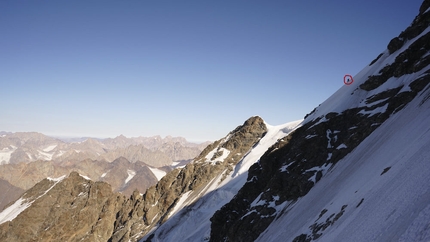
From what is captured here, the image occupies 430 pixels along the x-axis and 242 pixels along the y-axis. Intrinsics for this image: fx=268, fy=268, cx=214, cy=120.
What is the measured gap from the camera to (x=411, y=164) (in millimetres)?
16922

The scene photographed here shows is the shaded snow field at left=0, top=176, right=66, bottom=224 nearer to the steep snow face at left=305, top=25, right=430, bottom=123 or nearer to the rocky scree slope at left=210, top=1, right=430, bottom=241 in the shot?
the rocky scree slope at left=210, top=1, right=430, bottom=241

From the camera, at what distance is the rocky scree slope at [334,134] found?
4094 centimetres

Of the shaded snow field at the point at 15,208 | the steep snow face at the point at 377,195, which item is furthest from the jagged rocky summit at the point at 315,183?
the shaded snow field at the point at 15,208

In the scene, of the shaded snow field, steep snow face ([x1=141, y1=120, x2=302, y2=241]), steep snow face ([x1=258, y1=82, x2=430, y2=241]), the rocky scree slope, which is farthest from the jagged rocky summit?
the shaded snow field

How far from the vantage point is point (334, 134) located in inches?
1932

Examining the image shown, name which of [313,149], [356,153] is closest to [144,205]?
[313,149]

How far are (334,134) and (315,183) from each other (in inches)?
487

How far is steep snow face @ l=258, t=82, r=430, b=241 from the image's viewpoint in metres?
11.9

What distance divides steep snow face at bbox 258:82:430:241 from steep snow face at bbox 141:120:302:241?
45802mm

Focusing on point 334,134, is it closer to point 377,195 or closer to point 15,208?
Answer: point 377,195

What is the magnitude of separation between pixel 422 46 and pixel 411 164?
118 ft

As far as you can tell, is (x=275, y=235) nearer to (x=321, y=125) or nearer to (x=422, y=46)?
(x=321, y=125)

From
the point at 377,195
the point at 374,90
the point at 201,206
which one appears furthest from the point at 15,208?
the point at 377,195

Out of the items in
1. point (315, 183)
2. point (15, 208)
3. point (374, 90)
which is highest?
point (15, 208)
